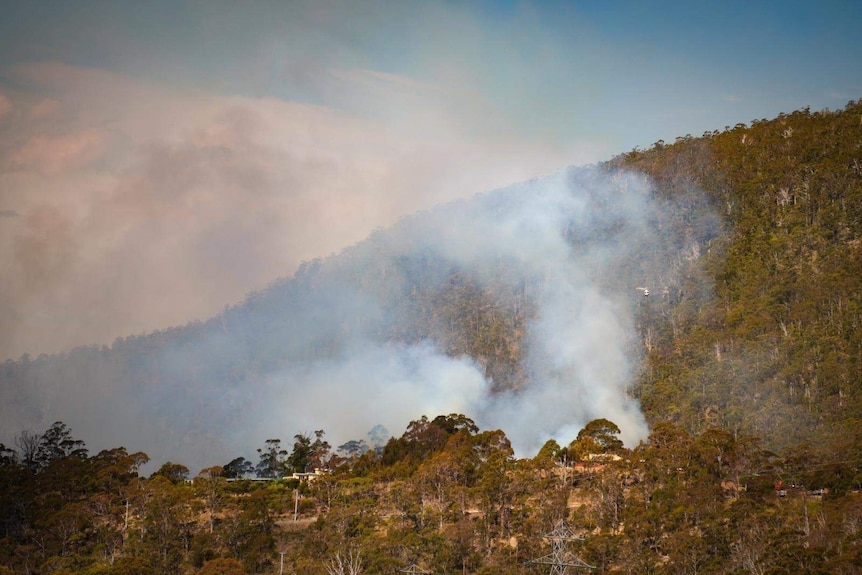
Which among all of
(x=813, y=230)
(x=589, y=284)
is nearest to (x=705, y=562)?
(x=813, y=230)

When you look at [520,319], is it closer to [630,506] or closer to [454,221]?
[454,221]

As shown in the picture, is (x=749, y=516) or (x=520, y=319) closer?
(x=749, y=516)

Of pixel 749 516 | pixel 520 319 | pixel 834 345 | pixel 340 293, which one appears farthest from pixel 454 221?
Result: pixel 749 516

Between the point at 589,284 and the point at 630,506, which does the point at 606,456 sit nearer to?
the point at 630,506

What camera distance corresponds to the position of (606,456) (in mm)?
65250

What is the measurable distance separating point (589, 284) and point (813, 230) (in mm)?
26252

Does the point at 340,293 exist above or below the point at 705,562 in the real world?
above

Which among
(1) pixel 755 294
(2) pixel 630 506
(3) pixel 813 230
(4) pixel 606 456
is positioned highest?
(3) pixel 813 230

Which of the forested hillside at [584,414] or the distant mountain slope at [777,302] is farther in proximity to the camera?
the distant mountain slope at [777,302]

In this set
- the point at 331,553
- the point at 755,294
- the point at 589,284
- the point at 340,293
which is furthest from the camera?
the point at 340,293

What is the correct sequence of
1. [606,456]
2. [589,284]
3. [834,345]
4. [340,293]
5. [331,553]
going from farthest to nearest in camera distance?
[340,293], [589,284], [834,345], [606,456], [331,553]

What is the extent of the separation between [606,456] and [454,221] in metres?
82.3

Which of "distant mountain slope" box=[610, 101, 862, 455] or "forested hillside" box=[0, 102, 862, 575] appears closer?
"forested hillside" box=[0, 102, 862, 575]

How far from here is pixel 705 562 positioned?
4584 centimetres
